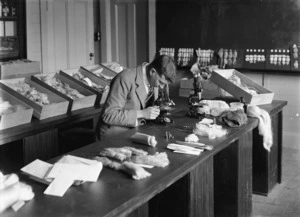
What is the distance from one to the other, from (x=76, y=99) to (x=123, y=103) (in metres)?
1.11

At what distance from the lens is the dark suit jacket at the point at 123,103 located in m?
3.75

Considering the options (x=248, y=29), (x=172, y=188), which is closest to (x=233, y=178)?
(x=172, y=188)

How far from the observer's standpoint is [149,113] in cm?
376

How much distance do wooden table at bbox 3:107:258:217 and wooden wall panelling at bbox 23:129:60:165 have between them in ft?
3.21

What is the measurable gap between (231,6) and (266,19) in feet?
1.79

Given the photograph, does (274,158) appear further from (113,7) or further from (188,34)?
(113,7)

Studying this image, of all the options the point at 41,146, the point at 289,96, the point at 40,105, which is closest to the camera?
the point at 41,146

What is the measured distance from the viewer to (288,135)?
22.4 feet

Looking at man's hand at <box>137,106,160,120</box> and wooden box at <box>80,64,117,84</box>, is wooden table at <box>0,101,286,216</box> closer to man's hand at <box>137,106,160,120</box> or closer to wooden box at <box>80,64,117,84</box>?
man's hand at <box>137,106,160,120</box>

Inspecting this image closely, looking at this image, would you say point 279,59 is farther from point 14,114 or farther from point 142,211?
point 142,211

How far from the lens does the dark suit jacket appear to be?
3.75 metres

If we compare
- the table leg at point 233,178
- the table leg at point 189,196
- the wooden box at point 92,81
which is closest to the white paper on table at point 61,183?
the table leg at point 189,196

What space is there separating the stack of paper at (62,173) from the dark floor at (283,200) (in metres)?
2.34

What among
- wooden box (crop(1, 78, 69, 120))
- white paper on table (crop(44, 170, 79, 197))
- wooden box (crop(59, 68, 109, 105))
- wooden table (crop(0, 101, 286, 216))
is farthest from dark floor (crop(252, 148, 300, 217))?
white paper on table (crop(44, 170, 79, 197))
